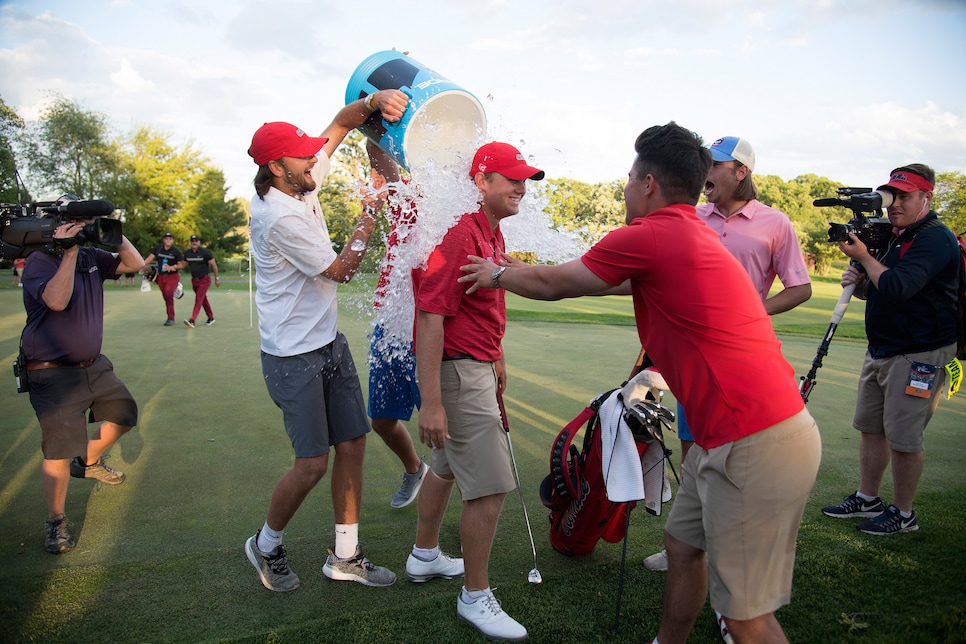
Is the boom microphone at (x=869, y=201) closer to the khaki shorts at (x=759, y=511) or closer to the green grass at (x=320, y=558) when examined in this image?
the green grass at (x=320, y=558)

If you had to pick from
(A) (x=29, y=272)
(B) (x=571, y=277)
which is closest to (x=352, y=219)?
(A) (x=29, y=272)

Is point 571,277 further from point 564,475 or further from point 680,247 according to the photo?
point 564,475

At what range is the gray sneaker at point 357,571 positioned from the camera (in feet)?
10.6

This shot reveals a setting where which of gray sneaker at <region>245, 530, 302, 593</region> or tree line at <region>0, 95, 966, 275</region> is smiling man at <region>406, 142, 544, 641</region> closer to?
gray sneaker at <region>245, 530, 302, 593</region>

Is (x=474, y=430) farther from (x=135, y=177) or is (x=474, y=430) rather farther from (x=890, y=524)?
(x=135, y=177)

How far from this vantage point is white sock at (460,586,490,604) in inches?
114

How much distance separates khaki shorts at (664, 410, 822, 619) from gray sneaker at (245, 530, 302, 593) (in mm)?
2024

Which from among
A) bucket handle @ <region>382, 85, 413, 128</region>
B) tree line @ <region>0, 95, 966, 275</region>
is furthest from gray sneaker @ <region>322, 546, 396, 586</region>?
tree line @ <region>0, 95, 966, 275</region>

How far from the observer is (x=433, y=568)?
3.32 m

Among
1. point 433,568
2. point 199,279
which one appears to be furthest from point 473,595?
point 199,279

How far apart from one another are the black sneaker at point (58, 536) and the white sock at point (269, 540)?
117cm

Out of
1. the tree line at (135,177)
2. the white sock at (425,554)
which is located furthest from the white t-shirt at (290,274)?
the tree line at (135,177)

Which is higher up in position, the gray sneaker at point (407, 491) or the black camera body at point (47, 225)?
the black camera body at point (47, 225)

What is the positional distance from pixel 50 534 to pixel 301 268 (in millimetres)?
2119
